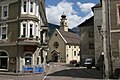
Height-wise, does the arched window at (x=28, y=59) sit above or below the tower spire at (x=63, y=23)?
below

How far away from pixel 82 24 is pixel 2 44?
78.7ft

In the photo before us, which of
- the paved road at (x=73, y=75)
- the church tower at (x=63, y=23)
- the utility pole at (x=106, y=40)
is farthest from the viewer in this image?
the church tower at (x=63, y=23)

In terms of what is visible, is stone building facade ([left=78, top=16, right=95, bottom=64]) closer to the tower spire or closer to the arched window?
the arched window

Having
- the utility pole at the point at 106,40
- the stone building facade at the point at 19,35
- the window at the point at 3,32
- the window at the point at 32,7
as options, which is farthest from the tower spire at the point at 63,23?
the utility pole at the point at 106,40

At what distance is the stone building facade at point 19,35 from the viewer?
32938mm

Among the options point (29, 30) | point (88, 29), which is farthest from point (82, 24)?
point (29, 30)

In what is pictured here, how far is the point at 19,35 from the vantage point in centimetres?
3316

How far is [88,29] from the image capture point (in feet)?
172

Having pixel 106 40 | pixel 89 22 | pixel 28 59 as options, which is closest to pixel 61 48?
pixel 89 22

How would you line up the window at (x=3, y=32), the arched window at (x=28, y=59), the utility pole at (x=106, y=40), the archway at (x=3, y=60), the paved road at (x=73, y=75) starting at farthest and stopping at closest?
the window at (x=3, y=32)
the archway at (x=3, y=60)
the arched window at (x=28, y=59)
the paved road at (x=73, y=75)
the utility pole at (x=106, y=40)

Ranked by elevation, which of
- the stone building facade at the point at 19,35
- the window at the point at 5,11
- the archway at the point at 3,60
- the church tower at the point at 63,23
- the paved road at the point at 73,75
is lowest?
the paved road at the point at 73,75

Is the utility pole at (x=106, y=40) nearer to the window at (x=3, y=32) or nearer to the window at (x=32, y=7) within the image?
the window at (x=32, y=7)

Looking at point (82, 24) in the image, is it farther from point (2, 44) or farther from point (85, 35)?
point (2, 44)

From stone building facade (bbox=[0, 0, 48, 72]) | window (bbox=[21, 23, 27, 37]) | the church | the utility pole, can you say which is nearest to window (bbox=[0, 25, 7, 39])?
stone building facade (bbox=[0, 0, 48, 72])
